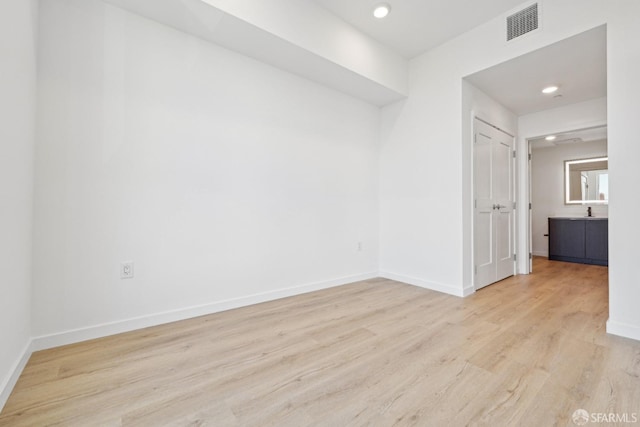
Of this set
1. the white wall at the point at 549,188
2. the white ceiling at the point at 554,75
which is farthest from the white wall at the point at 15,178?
the white wall at the point at 549,188

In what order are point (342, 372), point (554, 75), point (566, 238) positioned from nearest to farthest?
point (342, 372), point (554, 75), point (566, 238)

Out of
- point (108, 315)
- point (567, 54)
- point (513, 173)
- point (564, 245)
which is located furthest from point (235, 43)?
point (564, 245)

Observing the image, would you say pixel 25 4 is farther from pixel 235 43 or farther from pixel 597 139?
pixel 597 139

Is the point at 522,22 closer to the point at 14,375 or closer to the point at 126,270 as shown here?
the point at 126,270

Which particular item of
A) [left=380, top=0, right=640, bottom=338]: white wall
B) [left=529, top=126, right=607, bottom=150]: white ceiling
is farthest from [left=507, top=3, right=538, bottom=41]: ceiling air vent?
[left=529, top=126, right=607, bottom=150]: white ceiling

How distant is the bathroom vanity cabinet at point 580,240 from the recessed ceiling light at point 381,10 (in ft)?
15.6

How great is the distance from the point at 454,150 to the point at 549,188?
13.8 feet

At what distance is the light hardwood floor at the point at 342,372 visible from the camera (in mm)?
1202

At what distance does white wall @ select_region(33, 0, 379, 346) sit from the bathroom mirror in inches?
206

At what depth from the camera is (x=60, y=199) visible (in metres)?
1.78

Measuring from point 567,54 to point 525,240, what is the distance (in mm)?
2451

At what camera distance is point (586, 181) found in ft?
17.2

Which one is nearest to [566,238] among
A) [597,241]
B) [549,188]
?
[597,241]

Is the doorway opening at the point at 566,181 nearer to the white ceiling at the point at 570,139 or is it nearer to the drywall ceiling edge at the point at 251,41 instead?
the white ceiling at the point at 570,139
